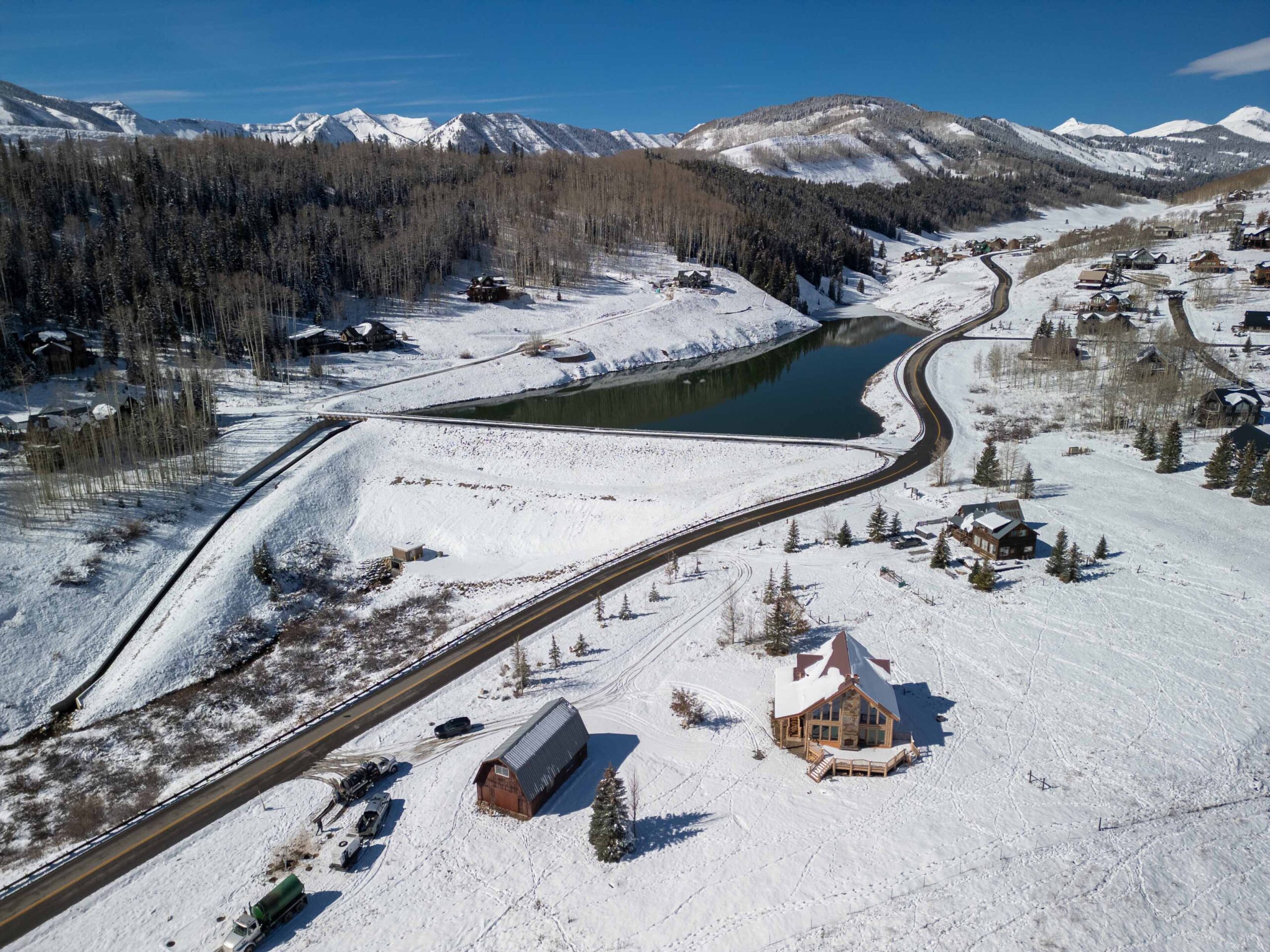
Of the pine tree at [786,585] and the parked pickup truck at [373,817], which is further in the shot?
the pine tree at [786,585]

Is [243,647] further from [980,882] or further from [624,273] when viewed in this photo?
[624,273]

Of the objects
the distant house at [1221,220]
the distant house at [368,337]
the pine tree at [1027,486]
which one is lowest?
the pine tree at [1027,486]

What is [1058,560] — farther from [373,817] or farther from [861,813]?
[373,817]

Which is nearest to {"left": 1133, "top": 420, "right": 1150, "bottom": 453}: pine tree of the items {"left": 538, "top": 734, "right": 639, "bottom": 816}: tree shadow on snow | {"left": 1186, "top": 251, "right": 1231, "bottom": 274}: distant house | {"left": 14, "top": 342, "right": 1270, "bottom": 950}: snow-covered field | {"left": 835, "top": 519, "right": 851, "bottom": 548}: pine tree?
{"left": 14, "top": 342, "right": 1270, "bottom": 950}: snow-covered field

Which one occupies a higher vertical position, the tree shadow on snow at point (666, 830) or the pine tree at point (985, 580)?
the pine tree at point (985, 580)

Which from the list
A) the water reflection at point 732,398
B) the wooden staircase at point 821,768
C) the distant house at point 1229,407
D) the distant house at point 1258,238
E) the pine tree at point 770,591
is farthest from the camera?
the distant house at point 1258,238

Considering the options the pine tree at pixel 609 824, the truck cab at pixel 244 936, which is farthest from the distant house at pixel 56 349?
the pine tree at pixel 609 824

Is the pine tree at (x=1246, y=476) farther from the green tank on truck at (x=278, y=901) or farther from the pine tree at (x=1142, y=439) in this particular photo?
the green tank on truck at (x=278, y=901)
